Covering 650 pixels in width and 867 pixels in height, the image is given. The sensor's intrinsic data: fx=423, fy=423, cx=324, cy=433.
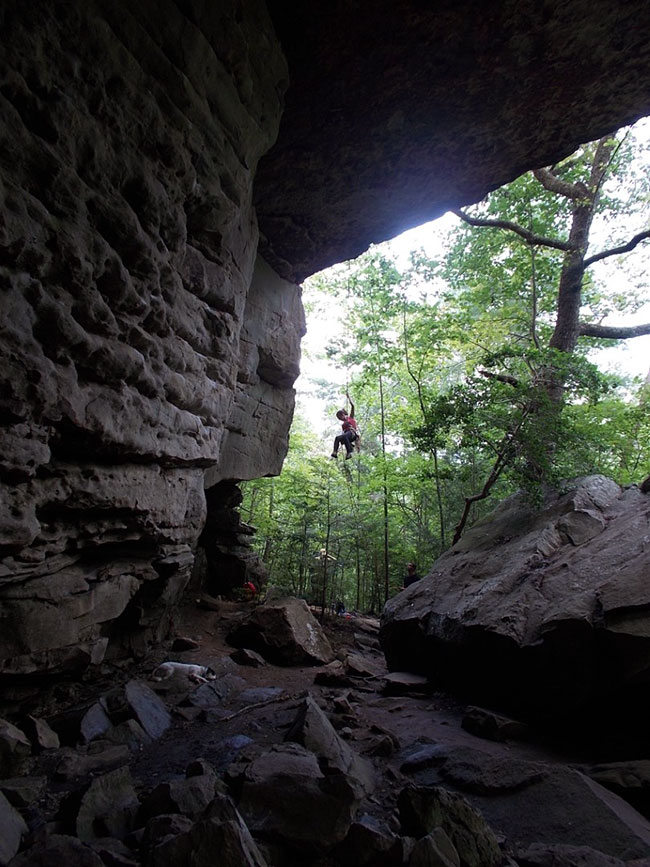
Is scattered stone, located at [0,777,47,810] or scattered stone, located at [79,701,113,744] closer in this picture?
scattered stone, located at [0,777,47,810]

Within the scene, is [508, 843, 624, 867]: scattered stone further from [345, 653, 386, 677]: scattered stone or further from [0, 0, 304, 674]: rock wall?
[345, 653, 386, 677]: scattered stone

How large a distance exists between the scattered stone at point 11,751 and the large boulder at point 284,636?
452 centimetres

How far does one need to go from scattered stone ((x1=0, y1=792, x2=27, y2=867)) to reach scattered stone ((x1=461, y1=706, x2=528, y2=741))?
13.4 feet

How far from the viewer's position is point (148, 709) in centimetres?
440

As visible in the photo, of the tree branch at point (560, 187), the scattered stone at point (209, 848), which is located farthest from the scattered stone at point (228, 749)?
the tree branch at point (560, 187)

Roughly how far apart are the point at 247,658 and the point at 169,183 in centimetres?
680

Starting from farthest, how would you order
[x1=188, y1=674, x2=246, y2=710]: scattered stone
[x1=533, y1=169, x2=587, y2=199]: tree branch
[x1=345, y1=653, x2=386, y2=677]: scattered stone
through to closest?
1. [x1=533, y1=169, x2=587, y2=199]: tree branch
2. [x1=345, y1=653, x2=386, y2=677]: scattered stone
3. [x1=188, y1=674, x2=246, y2=710]: scattered stone

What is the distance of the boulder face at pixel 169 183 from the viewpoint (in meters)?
3.22

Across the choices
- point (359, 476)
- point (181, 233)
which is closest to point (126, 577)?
point (181, 233)

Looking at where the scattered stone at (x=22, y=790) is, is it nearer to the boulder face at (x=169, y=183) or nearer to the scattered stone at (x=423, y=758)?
the boulder face at (x=169, y=183)

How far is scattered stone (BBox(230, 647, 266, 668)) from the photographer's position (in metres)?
6.93

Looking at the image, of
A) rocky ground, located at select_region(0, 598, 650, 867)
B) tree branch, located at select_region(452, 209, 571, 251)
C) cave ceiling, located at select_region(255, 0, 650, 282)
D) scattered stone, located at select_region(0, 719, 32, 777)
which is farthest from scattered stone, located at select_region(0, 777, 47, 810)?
tree branch, located at select_region(452, 209, 571, 251)

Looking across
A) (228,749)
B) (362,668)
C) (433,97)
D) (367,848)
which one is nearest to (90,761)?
(228,749)

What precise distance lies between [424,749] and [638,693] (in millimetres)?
2111
